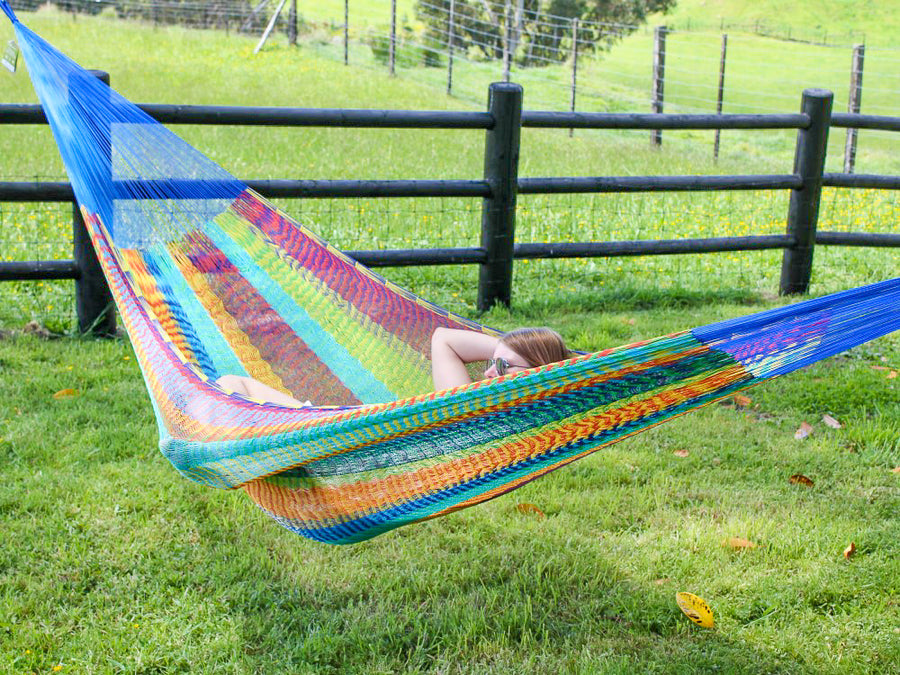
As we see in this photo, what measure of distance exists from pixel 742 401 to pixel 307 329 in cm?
150

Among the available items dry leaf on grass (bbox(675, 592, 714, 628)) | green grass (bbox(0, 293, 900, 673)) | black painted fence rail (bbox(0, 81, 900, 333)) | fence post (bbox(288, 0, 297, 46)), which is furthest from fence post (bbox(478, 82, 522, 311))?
fence post (bbox(288, 0, 297, 46))

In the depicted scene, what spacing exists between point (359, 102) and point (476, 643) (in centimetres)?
1080

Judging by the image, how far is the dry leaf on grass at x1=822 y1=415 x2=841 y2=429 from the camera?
2947 mm

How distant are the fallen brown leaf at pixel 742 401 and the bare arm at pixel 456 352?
3.89 ft

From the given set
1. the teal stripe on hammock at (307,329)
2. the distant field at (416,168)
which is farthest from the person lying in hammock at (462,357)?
the distant field at (416,168)

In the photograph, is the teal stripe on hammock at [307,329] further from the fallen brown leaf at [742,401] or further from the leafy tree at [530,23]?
the leafy tree at [530,23]

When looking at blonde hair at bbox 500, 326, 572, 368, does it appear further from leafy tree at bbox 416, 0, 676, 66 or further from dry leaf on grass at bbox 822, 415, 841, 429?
leafy tree at bbox 416, 0, 676, 66

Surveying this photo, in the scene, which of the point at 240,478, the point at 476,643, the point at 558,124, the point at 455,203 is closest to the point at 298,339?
the point at 240,478

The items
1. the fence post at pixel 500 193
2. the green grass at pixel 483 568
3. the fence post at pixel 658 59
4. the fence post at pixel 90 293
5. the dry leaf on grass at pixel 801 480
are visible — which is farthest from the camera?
the fence post at pixel 658 59

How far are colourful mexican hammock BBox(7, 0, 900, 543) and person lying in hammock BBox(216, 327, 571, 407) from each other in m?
0.06

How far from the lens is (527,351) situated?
7.16 feet

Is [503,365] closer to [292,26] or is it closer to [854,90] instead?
[854,90]

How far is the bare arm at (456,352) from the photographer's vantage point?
2.34 m

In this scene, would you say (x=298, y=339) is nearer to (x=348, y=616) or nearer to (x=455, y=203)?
(x=348, y=616)
